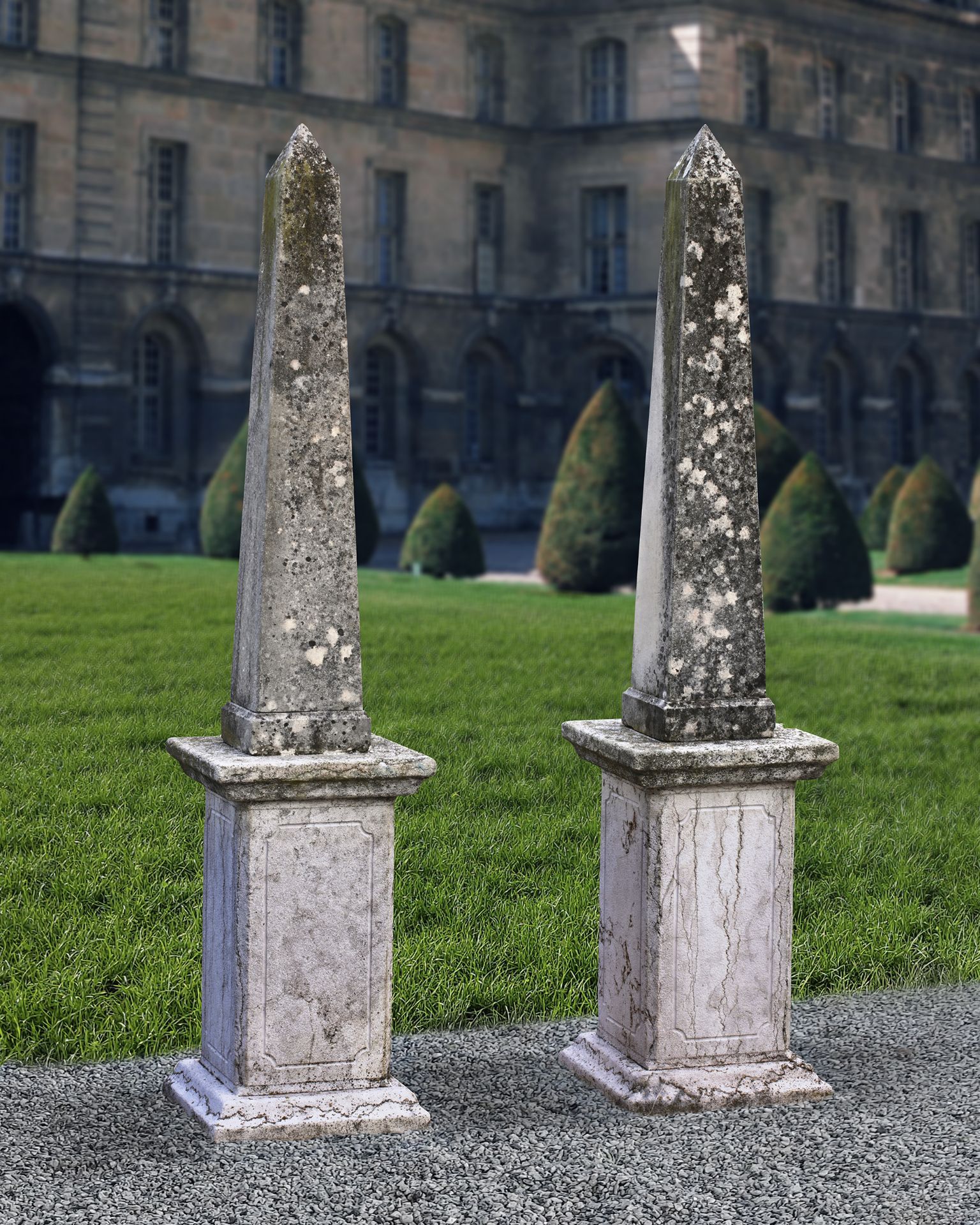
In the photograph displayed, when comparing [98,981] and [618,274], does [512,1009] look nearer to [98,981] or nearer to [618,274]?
[98,981]

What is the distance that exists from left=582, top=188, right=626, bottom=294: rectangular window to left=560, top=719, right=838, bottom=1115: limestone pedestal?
32.0 m

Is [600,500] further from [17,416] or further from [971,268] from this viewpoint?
[971,268]

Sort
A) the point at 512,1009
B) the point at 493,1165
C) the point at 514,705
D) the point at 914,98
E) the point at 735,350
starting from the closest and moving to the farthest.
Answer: the point at 493,1165, the point at 735,350, the point at 512,1009, the point at 514,705, the point at 914,98

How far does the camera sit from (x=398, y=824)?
8.17m

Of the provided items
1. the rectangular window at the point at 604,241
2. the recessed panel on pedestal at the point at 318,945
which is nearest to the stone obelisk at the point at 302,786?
the recessed panel on pedestal at the point at 318,945

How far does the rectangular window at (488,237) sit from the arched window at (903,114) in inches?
385

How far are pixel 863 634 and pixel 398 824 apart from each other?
10.0m

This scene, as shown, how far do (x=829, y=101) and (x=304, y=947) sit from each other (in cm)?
3685

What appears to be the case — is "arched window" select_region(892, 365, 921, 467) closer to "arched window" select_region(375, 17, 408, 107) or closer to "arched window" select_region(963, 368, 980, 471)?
"arched window" select_region(963, 368, 980, 471)

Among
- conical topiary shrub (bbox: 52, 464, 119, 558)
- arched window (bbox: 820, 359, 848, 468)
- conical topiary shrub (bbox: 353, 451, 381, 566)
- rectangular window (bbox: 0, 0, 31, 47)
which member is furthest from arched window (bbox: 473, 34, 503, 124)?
conical topiary shrub (bbox: 52, 464, 119, 558)

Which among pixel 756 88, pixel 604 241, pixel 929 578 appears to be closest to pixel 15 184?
pixel 604 241

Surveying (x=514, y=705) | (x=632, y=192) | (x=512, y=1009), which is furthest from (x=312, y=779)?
(x=632, y=192)

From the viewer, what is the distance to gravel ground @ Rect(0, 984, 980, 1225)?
4.29 metres

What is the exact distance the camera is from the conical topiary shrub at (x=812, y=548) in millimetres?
21375
